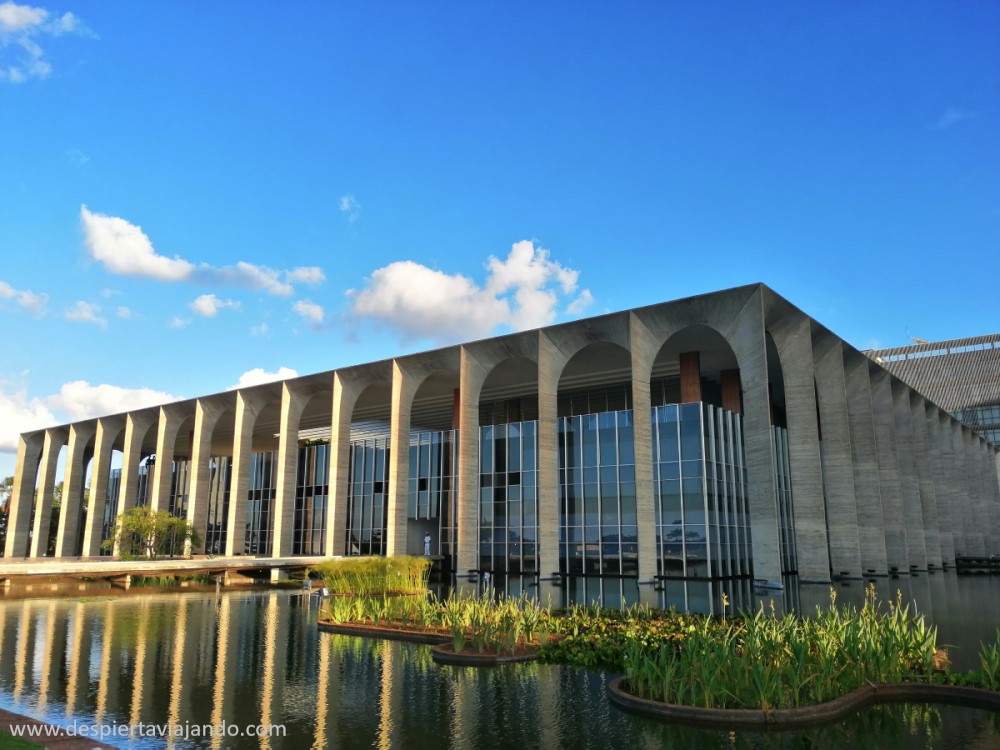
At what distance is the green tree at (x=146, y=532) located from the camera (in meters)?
43.6

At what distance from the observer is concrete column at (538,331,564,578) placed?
3609 cm

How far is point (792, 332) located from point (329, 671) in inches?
1146

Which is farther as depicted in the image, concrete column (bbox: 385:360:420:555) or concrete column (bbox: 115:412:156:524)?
concrete column (bbox: 115:412:156:524)

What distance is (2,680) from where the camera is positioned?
453 inches

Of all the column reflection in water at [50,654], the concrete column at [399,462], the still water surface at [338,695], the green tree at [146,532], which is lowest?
the still water surface at [338,695]

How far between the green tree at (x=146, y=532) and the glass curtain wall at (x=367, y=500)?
36.1ft

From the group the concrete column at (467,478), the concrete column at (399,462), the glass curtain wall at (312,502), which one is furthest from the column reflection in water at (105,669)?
the glass curtain wall at (312,502)

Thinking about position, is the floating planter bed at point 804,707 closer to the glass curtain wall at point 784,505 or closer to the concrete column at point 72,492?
the glass curtain wall at point 784,505

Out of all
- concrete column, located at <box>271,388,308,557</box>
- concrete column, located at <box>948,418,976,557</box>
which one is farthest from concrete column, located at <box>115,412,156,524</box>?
concrete column, located at <box>948,418,976,557</box>

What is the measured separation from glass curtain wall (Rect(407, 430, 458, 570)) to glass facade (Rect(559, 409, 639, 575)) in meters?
8.28

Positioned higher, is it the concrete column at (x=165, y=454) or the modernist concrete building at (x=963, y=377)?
the modernist concrete building at (x=963, y=377)

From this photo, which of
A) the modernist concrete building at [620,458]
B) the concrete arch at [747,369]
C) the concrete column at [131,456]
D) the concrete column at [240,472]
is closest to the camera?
the concrete arch at [747,369]

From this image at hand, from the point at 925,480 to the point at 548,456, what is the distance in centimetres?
3078

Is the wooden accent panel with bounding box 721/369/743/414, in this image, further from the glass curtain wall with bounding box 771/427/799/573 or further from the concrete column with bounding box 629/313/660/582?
the concrete column with bounding box 629/313/660/582
